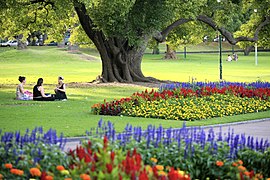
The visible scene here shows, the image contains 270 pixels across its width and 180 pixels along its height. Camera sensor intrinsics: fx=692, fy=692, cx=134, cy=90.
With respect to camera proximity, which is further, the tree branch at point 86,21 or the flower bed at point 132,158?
the tree branch at point 86,21

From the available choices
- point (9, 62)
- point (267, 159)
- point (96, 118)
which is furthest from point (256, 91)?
point (9, 62)

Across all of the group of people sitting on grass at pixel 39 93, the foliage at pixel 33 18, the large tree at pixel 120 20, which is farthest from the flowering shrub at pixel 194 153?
the foliage at pixel 33 18

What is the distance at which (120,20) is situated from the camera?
33281mm

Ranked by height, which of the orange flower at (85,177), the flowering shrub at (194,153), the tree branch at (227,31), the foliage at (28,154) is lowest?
the flowering shrub at (194,153)

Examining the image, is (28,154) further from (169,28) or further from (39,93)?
(169,28)

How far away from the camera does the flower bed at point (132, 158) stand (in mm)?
7402

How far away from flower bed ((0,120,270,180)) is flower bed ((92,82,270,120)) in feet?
32.1

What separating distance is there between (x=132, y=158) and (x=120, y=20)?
2616 centimetres

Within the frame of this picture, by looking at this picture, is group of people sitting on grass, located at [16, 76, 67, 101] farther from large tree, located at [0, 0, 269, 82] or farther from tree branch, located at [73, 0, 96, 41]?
tree branch, located at [73, 0, 96, 41]

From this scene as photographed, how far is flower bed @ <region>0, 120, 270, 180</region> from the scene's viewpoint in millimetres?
7402

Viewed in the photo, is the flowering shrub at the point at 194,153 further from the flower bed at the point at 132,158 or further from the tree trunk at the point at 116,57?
the tree trunk at the point at 116,57

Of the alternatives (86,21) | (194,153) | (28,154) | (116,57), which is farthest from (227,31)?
(28,154)

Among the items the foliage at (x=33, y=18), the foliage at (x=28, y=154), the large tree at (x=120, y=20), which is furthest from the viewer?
the foliage at (x=33, y=18)

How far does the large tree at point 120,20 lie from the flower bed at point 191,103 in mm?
8500
